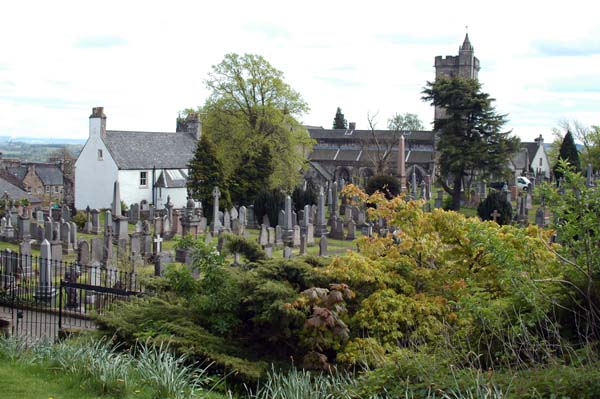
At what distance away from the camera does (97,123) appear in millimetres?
48719

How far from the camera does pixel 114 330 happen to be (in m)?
10.7

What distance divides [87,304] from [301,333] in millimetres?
8977

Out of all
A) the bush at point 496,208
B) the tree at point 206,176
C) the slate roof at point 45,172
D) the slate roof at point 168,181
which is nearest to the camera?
the bush at point 496,208

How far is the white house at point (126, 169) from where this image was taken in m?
48.5

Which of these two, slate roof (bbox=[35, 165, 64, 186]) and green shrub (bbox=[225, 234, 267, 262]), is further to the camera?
slate roof (bbox=[35, 165, 64, 186])

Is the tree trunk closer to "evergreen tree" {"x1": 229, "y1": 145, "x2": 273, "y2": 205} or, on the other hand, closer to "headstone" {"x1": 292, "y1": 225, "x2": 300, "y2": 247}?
"evergreen tree" {"x1": 229, "y1": 145, "x2": 273, "y2": 205}

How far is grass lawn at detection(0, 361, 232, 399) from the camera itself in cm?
808

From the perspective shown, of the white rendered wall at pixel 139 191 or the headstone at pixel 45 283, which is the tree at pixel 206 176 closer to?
the white rendered wall at pixel 139 191

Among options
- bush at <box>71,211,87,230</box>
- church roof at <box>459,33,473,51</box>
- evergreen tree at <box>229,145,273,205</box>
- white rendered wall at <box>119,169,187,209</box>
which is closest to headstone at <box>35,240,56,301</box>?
bush at <box>71,211,87,230</box>

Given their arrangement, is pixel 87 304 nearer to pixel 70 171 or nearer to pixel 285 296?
pixel 285 296

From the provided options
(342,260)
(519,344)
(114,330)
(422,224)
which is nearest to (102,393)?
(114,330)

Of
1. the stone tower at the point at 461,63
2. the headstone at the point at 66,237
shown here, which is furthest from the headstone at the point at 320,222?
the stone tower at the point at 461,63

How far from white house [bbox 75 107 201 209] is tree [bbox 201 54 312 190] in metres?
4.25

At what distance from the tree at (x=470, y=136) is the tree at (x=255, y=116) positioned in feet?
34.1
